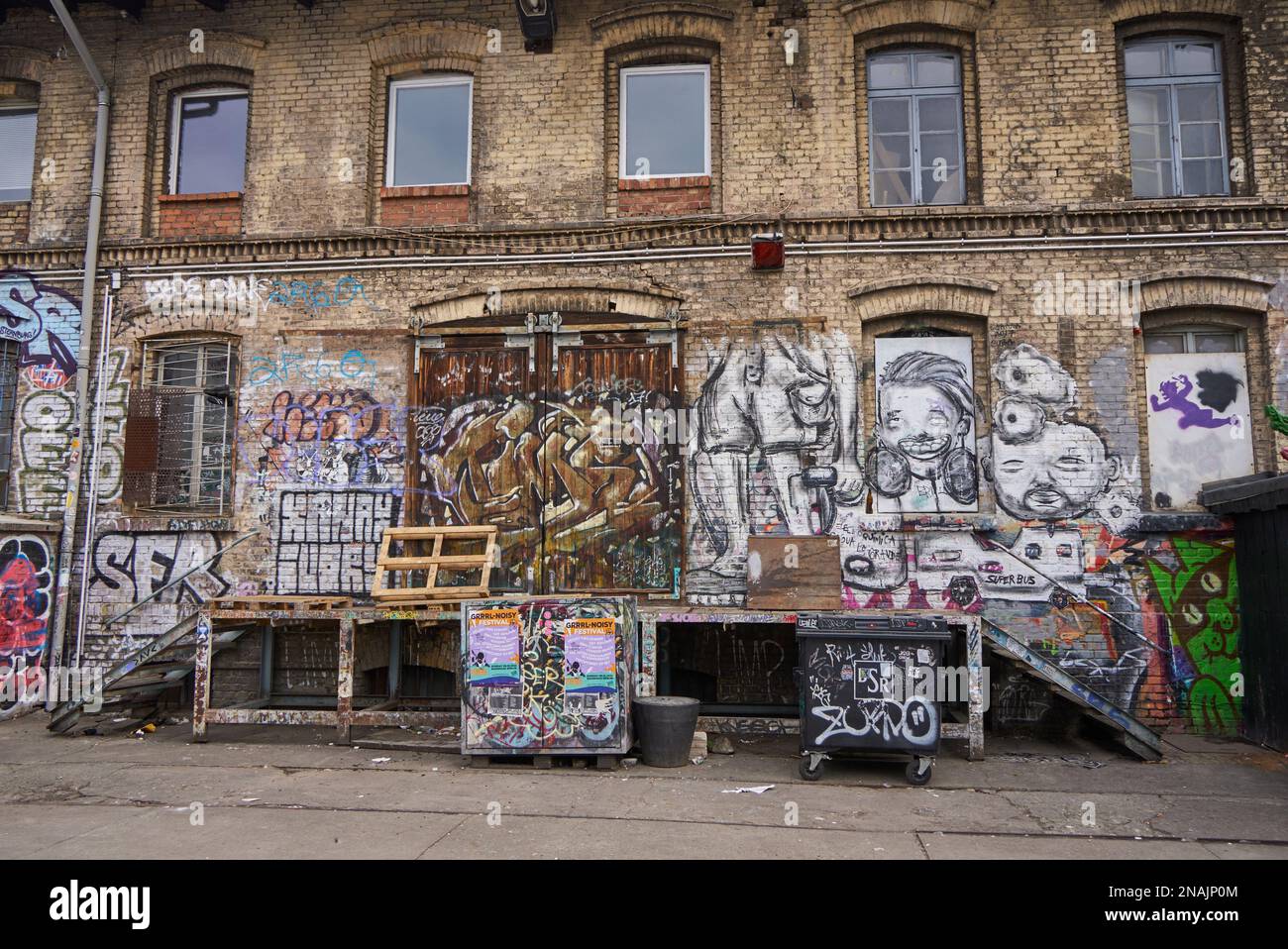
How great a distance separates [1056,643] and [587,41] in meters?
8.17

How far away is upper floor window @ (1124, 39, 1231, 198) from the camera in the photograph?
1028cm

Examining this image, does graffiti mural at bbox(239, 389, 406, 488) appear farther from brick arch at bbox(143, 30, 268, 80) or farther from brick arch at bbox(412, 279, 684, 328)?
brick arch at bbox(143, 30, 268, 80)

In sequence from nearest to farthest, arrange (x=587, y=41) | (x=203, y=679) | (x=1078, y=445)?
(x=203, y=679), (x=1078, y=445), (x=587, y=41)

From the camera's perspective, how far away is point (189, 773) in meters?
7.84

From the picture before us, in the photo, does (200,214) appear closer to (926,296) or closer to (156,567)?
(156,567)

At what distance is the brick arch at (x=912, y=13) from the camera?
1035 cm

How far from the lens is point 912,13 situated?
410 inches

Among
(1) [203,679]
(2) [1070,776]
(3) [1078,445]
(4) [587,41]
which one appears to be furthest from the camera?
(4) [587,41]

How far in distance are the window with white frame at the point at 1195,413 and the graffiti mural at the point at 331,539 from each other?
809cm

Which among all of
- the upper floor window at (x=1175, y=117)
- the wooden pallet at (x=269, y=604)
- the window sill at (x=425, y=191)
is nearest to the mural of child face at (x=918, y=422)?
the upper floor window at (x=1175, y=117)

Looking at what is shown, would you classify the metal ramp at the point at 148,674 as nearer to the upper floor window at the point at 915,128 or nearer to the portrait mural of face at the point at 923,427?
the portrait mural of face at the point at 923,427

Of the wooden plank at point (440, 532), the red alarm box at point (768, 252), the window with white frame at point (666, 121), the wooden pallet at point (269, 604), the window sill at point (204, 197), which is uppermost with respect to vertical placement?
the window with white frame at point (666, 121)

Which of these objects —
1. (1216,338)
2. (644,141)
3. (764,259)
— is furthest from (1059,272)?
(644,141)

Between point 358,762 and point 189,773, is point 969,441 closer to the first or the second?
Result: point 358,762
